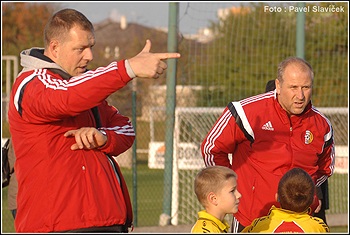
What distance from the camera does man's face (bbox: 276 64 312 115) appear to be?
675 centimetres

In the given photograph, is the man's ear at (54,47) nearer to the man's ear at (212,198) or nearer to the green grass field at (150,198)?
the man's ear at (212,198)

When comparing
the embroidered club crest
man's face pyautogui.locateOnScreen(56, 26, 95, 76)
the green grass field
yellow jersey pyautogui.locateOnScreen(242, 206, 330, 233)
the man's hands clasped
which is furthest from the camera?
the green grass field

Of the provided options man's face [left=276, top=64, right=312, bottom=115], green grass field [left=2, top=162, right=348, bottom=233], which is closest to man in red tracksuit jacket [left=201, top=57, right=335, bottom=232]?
man's face [left=276, top=64, right=312, bottom=115]

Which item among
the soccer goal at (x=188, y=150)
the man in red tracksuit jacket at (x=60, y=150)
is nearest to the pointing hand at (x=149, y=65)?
the man in red tracksuit jacket at (x=60, y=150)

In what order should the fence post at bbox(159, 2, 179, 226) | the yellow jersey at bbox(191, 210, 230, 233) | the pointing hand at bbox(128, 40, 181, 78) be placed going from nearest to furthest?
the pointing hand at bbox(128, 40, 181, 78) → the yellow jersey at bbox(191, 210, 230, 233) → the fence post at bbox(159, 2, 179, 226)

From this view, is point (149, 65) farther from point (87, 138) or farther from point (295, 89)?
point (295, 89)

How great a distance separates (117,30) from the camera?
64188mm

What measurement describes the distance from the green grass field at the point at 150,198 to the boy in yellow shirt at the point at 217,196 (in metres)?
7.09

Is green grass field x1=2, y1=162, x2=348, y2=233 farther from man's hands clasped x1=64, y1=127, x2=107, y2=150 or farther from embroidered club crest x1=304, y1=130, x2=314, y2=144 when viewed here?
man's hands clasped x1=64, y1=127, x2=107, y2=150

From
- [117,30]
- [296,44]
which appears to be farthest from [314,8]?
[117,30]

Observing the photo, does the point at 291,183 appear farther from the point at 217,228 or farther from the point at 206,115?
the point at 206,115

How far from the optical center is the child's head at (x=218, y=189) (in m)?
5.59

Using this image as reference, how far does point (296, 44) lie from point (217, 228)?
8.17 metres

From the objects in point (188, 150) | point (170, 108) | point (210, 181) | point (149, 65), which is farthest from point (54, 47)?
point (188, 150)
